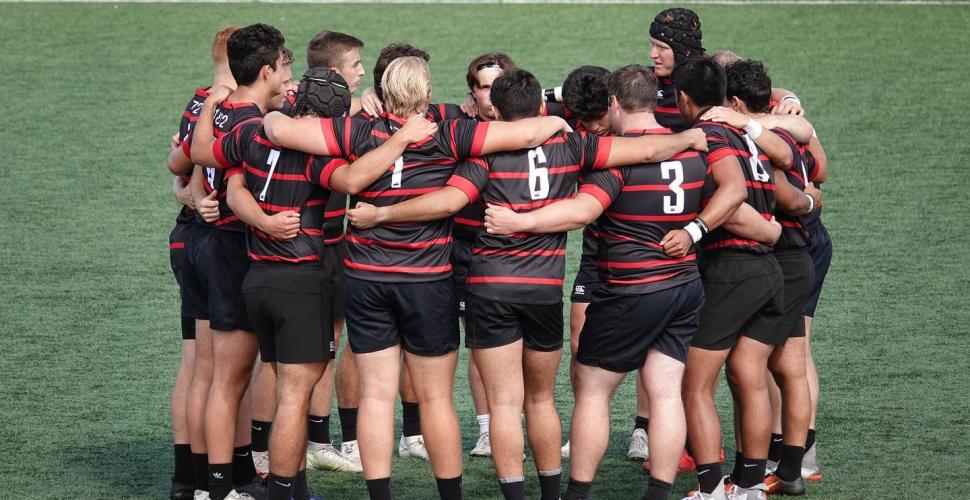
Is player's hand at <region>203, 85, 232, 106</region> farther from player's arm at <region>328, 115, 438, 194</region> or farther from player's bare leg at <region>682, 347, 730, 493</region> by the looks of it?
player's bare leg at <region>682, 347, 730, 493</region>

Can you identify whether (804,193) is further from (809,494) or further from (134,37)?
(134,37)

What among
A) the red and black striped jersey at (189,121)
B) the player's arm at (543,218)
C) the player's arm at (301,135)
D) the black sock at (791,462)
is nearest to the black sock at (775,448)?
the black sock at (791,462)

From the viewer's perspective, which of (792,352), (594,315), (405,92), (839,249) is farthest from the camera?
(839,249)

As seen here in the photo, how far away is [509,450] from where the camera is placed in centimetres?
505

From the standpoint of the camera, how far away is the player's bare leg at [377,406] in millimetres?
4969

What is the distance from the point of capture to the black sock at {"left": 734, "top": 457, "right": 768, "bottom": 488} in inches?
213

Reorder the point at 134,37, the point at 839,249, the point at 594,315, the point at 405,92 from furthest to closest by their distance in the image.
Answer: the point at 134,37 → the point at 839,249 → the point at 594,315 → the point at 405,92

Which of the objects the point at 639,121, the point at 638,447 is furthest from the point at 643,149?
the point at 638,447

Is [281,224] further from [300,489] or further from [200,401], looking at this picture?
[300,489]

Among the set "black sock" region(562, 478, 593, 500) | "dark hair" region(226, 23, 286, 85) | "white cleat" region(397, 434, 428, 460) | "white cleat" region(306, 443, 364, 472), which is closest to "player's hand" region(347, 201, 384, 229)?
"dark hair" region(226, 23, 286, 85)

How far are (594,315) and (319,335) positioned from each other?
109cm

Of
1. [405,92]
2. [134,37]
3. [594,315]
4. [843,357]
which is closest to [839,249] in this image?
[843,357]

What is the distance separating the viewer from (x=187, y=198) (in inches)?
215

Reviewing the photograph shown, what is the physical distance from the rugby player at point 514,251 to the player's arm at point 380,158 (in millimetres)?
113
